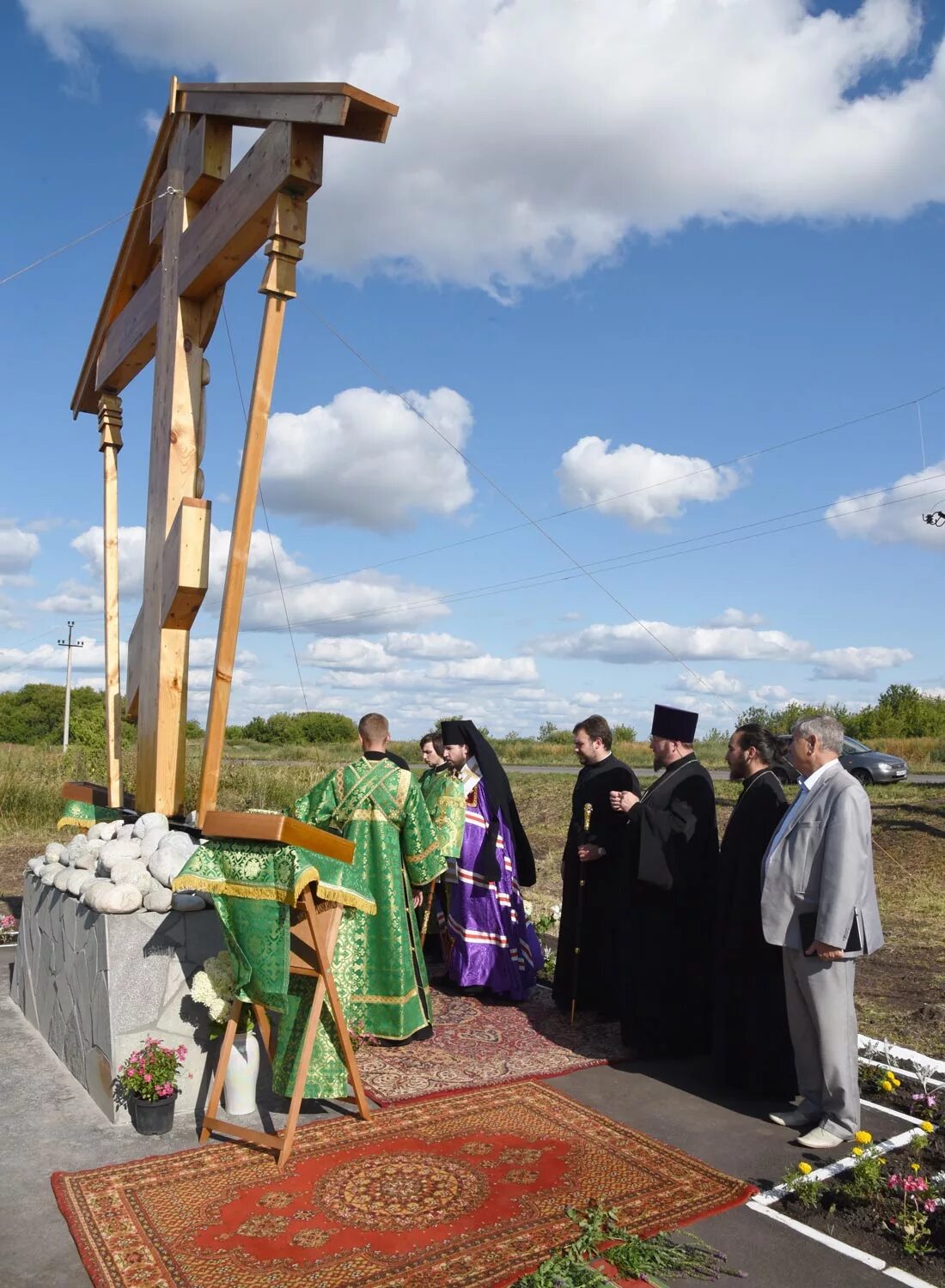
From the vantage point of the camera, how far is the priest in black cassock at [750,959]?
17.4ft

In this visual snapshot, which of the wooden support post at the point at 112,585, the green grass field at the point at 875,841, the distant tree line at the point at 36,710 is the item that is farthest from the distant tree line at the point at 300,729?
the wooden support post at the point at 112,585

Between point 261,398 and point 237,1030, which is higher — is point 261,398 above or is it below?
above

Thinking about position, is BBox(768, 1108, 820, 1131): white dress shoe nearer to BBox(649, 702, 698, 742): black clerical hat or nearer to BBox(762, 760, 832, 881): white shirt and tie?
BBox(762, 760, 832, 881): white shirt and tie

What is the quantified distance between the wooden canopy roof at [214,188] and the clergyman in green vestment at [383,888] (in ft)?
9.64

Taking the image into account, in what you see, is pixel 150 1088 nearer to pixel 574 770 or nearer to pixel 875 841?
pixel 875 841

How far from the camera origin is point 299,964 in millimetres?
4734

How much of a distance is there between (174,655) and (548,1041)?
3224mm

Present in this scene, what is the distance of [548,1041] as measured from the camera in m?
6.17

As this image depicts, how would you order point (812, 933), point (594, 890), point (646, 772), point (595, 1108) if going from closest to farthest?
point (812, 933)
point (595, 1108)
point (594, 890)
point (646, 772)

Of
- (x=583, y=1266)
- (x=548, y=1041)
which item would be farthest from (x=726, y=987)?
(x=583, y=1266)

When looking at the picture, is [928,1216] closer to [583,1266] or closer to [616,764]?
[583,1266]

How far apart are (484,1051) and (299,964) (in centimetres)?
169

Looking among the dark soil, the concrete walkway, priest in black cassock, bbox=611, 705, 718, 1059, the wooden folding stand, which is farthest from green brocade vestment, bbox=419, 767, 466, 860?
the dark soil

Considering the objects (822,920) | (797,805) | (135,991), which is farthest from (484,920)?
(822,920)
